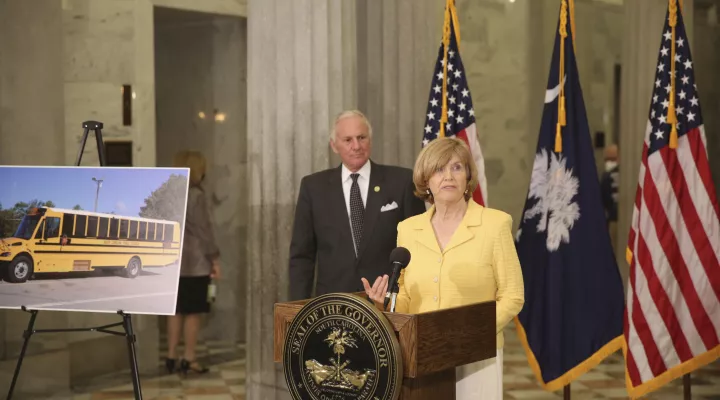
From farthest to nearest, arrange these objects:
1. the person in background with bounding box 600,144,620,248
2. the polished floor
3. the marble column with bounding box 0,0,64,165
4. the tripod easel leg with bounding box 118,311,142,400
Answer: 1. the person in background with bounding box 600,144,620,248
2. the marble column with bounding box 0,0,64,165
3. the polished floor
4. the tripod easel leg with bounding box 118,311,142,400

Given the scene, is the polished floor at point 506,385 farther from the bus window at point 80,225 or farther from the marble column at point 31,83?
the bus window at point 80,225

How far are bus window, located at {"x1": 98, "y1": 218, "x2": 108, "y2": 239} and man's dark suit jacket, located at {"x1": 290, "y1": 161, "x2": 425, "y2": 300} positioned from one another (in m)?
0.86

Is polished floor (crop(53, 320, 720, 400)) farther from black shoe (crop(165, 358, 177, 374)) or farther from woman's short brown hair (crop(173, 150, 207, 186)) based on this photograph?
woman's short brown hair (crop(173, 150, 207, 186))

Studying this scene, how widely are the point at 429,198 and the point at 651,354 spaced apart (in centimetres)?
264

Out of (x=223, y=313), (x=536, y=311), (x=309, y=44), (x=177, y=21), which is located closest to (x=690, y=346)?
(x=536, y=311)

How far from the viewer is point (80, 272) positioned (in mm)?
4594

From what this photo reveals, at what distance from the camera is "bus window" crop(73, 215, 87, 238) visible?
15.1ft

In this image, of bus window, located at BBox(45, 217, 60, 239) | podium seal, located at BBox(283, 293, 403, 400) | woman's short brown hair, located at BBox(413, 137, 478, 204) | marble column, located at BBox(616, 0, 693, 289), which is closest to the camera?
podium seal, located at BBox(283, 293, 403, 400)

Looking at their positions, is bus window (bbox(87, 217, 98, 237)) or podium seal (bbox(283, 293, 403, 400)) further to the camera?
bus window (bbox(87, 217, 98, 237))

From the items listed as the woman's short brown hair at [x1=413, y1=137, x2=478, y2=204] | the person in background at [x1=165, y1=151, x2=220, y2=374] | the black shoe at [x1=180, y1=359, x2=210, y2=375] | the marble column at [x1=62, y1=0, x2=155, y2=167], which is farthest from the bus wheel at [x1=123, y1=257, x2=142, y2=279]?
the marble column at [x1=62, y1=0, x2=155, y2=167]

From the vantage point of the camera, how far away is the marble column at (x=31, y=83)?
7.39 meters

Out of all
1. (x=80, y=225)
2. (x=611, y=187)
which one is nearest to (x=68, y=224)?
(x=80, y=225)

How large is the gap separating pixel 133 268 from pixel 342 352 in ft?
6.37

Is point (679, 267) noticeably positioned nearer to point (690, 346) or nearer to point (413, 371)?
point (690, 346)
